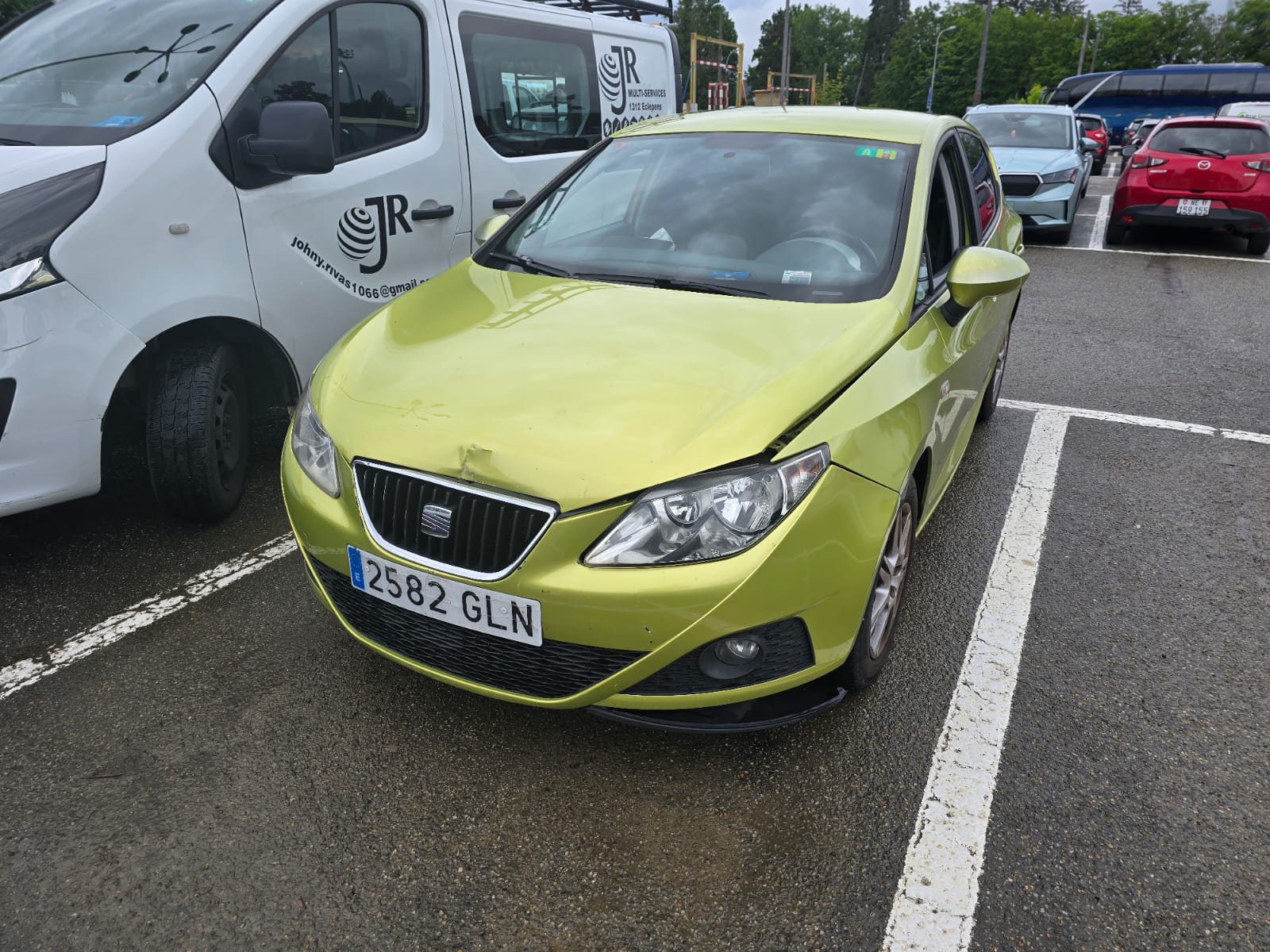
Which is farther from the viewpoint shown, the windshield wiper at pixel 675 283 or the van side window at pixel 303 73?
the van side window at pixel 303 73

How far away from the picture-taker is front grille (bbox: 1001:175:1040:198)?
10727 mm

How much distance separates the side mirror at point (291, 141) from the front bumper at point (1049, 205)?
31.4 feet

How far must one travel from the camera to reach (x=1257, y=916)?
1.91 meters

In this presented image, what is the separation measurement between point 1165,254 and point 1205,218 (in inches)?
21.8

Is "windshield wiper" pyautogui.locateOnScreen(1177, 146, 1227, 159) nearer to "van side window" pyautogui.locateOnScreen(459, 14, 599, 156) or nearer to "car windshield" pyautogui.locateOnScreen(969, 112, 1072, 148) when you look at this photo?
"car windshield" pyautogui.locateOnScreen(969, 112, 1072, 148)

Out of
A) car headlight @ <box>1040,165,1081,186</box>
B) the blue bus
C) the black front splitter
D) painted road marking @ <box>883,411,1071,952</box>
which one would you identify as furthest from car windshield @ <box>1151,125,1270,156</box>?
the blue bus

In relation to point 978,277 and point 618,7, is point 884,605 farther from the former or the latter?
point 618,7

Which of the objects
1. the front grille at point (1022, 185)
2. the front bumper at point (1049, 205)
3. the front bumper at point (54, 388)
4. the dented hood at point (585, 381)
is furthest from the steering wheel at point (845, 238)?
the front bumper at point (1049, 205)

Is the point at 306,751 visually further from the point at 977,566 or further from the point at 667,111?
the point at 667,111

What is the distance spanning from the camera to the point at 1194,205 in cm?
1012

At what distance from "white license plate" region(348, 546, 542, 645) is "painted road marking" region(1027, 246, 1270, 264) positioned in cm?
1059

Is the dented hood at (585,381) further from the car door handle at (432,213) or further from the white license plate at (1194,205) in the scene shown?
the white license plate at (1194,205)

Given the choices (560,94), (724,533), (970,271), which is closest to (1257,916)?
(724,533)

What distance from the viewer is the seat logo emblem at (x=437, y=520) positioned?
2047 mm
